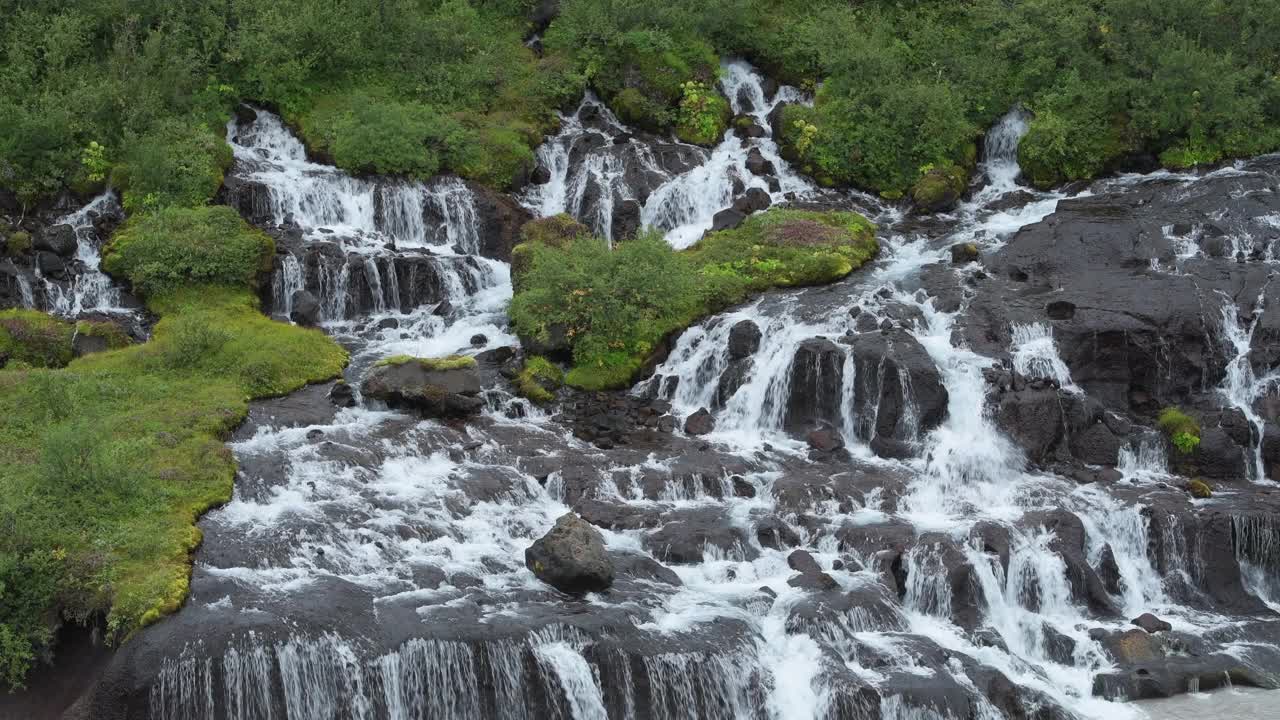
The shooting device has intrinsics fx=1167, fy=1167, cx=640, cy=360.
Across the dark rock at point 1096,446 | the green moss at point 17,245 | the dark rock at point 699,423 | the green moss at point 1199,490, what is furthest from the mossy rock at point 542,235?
the green moss at point 1199,490

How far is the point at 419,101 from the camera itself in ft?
115

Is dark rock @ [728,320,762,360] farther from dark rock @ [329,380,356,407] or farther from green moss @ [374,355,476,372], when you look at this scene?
dark rock @ [329,380,356,407]

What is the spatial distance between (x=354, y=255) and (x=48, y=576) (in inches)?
545

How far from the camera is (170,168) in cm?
2983

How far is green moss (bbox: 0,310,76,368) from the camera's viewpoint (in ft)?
81.3

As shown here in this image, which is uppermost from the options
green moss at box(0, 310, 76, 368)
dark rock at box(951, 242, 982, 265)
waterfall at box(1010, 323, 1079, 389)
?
dark rock at box(951, 242, 982, 265)

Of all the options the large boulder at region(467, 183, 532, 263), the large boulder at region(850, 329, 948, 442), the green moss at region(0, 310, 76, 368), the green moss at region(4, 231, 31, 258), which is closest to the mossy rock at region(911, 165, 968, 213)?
the large boulder at region(850, 329, 948, 442)

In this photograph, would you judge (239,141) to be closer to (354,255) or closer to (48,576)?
(354,255)

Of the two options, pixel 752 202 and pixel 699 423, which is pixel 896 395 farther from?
pixel 752 202

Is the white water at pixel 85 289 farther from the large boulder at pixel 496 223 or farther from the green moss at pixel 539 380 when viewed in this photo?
the green moss at pixel 539 380

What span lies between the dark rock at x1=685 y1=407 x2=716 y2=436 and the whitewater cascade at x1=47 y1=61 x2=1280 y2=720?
8.2 inches

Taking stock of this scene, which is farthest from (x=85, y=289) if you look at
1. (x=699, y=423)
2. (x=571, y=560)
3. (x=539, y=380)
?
(x=571, y=560)

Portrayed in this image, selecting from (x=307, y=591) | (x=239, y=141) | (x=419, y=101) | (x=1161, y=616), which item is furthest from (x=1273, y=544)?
(x=239, y=141)

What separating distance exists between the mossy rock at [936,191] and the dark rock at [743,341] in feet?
31.6
